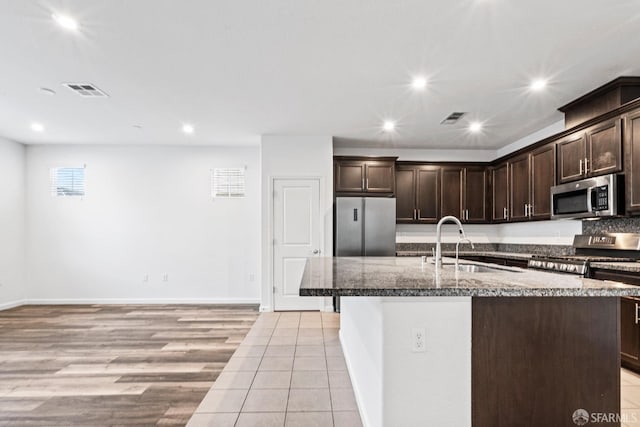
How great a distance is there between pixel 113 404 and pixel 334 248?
3346 mm

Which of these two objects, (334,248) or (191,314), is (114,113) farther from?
(334,248)

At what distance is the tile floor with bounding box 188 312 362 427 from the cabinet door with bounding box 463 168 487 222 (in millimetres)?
3181

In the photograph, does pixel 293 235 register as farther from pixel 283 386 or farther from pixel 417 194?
pixel 283 386

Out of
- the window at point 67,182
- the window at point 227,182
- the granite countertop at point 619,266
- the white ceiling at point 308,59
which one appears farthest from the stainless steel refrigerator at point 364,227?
the window at point 67,182

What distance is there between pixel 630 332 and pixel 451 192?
3.20m

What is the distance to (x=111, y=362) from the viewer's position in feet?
10.6

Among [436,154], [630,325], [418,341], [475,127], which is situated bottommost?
[630,325]

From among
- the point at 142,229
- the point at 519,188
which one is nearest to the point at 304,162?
the point at 142,229

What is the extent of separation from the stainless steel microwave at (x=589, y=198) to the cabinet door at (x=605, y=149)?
97mm

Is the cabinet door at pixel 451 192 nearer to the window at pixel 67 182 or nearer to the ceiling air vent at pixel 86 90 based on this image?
the ceiling air vent at pixel 86 90

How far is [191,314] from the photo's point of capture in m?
5.05

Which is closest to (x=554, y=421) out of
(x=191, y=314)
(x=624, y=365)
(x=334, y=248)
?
(x=624, y=365)

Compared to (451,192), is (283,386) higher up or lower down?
lower down
